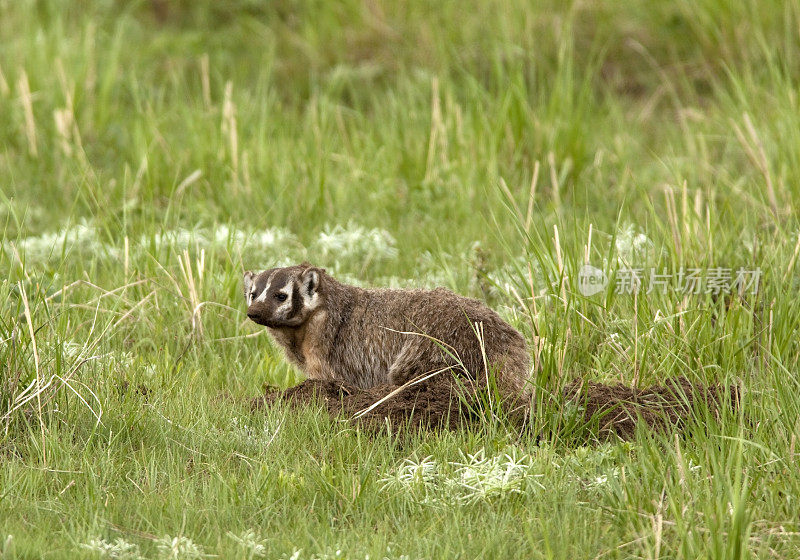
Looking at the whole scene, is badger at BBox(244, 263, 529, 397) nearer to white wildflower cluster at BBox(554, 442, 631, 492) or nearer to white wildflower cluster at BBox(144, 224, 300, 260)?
white wildflower cluster at BBox(554, 442, 631, 492)

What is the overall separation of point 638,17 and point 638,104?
0.92 m

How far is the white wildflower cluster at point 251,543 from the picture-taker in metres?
3.80

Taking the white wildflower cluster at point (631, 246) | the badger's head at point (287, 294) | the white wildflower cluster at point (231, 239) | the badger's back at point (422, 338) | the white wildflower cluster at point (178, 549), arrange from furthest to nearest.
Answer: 1. the white wildflower cluster at point (231, 239)
2. the white wildflower cluster at point (631, 246)
3. the badger's head at point (287, 294)
4. the badger's back at point (422, 338)
5. the white wildflower cluster at point (178, 549)

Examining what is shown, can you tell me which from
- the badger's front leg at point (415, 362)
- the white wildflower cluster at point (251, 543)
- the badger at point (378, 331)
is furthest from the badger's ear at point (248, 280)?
the white wildflower cluster at point (251, 543)

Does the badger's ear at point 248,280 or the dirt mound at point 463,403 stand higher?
the badger's ear at point 248,280

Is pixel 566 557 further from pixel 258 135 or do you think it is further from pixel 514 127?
pixel 258 135

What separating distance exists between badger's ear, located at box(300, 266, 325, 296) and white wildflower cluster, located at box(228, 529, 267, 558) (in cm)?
189

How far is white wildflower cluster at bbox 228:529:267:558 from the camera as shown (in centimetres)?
380

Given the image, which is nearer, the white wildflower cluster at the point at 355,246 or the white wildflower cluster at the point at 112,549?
the white wildflower cluster at the point at 112,549

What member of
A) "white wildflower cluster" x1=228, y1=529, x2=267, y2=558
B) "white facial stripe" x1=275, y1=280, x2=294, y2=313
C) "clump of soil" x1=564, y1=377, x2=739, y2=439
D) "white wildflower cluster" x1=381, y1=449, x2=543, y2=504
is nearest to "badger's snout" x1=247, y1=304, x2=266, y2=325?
"white facial stripe" x1=275, y1=280, x2=294, y2=313

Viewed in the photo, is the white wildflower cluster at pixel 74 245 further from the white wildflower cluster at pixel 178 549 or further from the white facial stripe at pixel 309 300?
the white wildflower cluster at pixel 178 549

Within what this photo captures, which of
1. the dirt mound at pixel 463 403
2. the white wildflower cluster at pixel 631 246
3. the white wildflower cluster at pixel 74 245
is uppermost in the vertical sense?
the white wildflower cluster at pixel 631 246

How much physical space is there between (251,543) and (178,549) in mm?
251

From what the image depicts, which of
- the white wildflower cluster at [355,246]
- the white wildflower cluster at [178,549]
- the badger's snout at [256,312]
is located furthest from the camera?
the white wildflower cluster at [355,246]
